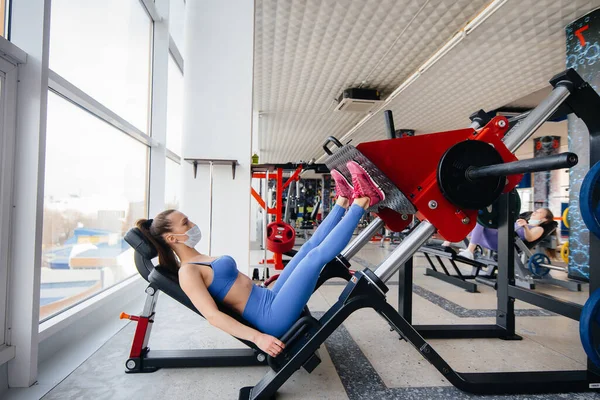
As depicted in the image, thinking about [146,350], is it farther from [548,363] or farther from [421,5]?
[421,5]

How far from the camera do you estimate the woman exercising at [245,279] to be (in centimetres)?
148

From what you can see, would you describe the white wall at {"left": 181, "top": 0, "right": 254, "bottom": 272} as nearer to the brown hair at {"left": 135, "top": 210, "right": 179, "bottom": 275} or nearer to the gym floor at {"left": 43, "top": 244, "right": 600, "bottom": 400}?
the gym floor at {"left": 43, "top": 244, "right": 600, "bottom": 400}

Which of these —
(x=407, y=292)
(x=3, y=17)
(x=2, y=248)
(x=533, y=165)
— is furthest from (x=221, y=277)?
(x=3, y=17)

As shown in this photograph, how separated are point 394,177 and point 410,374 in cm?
107

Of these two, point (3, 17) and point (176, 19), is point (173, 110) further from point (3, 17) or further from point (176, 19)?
point (3, 17)

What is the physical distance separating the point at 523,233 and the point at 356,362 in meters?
3.58

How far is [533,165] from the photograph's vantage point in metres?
1.29

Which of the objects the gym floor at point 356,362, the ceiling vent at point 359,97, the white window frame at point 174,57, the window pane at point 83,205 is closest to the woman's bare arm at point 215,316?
the gym floor at point 356,362

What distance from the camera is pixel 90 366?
1.78 metres

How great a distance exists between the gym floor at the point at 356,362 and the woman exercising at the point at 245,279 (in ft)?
1.18

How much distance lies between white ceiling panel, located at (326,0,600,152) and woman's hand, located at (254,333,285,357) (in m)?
4.36

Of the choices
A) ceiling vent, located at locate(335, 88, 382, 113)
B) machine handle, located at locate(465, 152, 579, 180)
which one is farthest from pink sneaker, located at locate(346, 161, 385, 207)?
ceiling vent, located at locate(335, 88, 382, 113)

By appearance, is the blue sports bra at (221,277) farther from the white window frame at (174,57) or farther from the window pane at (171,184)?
the window pane at (171,184)

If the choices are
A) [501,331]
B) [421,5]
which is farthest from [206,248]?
[421,5]
